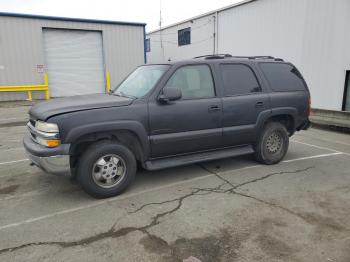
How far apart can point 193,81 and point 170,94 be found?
69 cm

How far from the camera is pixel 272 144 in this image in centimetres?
580

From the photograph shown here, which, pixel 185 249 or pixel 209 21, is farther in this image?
pixel 209 21

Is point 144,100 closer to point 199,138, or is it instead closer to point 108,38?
point 199,138

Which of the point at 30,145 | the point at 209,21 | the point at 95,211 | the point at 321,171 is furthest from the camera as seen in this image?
the point at 209,21

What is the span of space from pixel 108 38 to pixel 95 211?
1597cm

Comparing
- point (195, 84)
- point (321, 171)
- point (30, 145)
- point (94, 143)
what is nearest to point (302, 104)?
point (321, 171)

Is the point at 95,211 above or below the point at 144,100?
below

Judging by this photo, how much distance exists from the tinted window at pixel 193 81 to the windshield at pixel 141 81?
0.78ft

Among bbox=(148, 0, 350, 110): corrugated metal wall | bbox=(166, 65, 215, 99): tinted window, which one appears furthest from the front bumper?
bbox=(148, 0, 350, 110): corrugated metal wall

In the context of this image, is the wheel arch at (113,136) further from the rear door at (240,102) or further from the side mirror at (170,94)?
the rear door at (240,102)

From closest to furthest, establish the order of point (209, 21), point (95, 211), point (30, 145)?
point (95, 211), point (30, 145), point (209, 21)

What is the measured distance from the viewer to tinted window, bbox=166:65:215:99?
475 cm

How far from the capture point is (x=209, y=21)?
20062mm

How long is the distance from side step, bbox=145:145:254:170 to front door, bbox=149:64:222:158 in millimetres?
96
